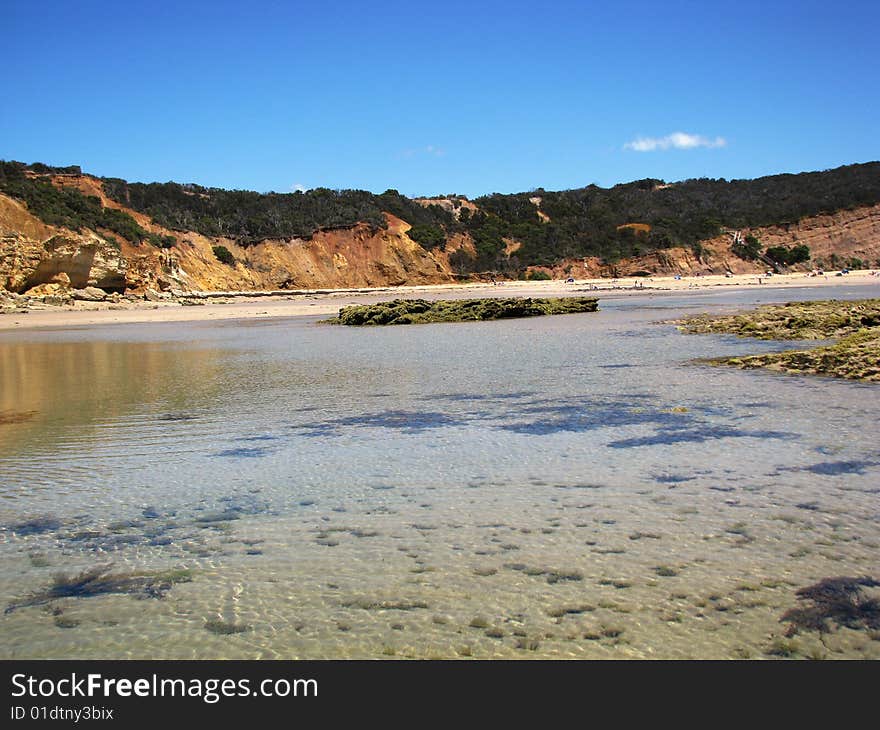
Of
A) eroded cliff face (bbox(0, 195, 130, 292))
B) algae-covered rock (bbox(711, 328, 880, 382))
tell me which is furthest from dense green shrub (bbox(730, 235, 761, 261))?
algae-covered rock (bbox(711, 328, 880, 382))

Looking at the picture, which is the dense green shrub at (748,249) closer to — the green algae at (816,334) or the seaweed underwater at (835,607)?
the green algae at (816,334)

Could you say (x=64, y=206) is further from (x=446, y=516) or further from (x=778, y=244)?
(x=778, y=244)

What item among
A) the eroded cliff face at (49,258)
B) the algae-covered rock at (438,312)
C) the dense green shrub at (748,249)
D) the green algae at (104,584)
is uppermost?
the dense green shrub at (748,249)

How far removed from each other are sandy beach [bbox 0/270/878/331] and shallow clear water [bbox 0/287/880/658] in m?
22.3

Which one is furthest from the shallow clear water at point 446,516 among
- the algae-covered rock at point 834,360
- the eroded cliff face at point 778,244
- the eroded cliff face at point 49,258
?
the eroded cliff face at point 778,244

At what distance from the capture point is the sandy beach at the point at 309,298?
31109 millimetres

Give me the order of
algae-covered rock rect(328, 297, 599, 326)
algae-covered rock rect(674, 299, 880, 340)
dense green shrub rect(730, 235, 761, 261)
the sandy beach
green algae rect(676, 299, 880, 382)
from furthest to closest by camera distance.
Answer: dense green shrub rect(730, 235, 761, 261), the sandy beach, algae-covered rock rect(328, 297, 599, 326), algae-covered rock rect(674, 299, 880, 340), green algae rect(676, 299, 880, 382)

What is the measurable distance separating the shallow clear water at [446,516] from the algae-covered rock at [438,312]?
47.9ft

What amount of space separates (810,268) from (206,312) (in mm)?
50262

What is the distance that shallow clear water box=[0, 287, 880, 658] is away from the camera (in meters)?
3.31

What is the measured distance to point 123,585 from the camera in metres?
3.82

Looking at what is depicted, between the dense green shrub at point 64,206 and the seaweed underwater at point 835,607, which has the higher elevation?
the dense green shrub at point 64,206

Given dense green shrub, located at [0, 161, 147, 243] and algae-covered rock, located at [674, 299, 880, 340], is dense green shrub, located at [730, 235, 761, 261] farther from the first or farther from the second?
algae-covered rock, located at [674, 299, 880, 340]
